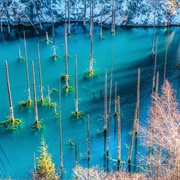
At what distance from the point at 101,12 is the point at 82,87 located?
89.1 ft

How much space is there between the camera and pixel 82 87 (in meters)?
59.2

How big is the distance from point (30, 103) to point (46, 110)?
2.79m

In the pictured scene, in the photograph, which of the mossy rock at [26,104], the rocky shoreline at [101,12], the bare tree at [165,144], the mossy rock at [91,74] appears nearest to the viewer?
the bare tree at [165,144]

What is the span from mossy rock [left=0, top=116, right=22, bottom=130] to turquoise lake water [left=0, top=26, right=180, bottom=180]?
2.62ft

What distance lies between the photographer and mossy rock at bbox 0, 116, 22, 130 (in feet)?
163

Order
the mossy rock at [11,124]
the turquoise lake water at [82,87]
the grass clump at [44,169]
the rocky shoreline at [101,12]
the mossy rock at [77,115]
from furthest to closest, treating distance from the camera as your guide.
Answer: the rocky shoreline at [101,12] < the mossy rock at [77,115] < the mossy rock at [11,124] < the turquoise lake water at [82,87] < the grass clump at [44,169]

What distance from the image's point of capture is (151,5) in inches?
3206

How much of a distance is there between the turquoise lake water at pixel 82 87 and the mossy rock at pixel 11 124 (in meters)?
0.80

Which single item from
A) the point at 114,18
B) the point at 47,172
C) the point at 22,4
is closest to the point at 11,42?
the point at 22,4

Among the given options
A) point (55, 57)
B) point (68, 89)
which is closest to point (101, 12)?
point (55, 57)

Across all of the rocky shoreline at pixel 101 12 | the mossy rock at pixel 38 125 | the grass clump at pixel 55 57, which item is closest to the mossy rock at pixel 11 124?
the mossy rock at pixel 38 125

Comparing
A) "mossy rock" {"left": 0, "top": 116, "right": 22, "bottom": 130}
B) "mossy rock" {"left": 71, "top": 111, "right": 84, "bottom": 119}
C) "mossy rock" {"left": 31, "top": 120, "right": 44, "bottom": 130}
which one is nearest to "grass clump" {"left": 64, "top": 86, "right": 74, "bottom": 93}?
"mossy rock" {"left": 71, "top": 111, "right": 84, "bottom": 119}

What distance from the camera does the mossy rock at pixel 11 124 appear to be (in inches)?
1957

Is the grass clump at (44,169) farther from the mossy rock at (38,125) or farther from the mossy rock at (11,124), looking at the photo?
the mossy rock at (11,124)
